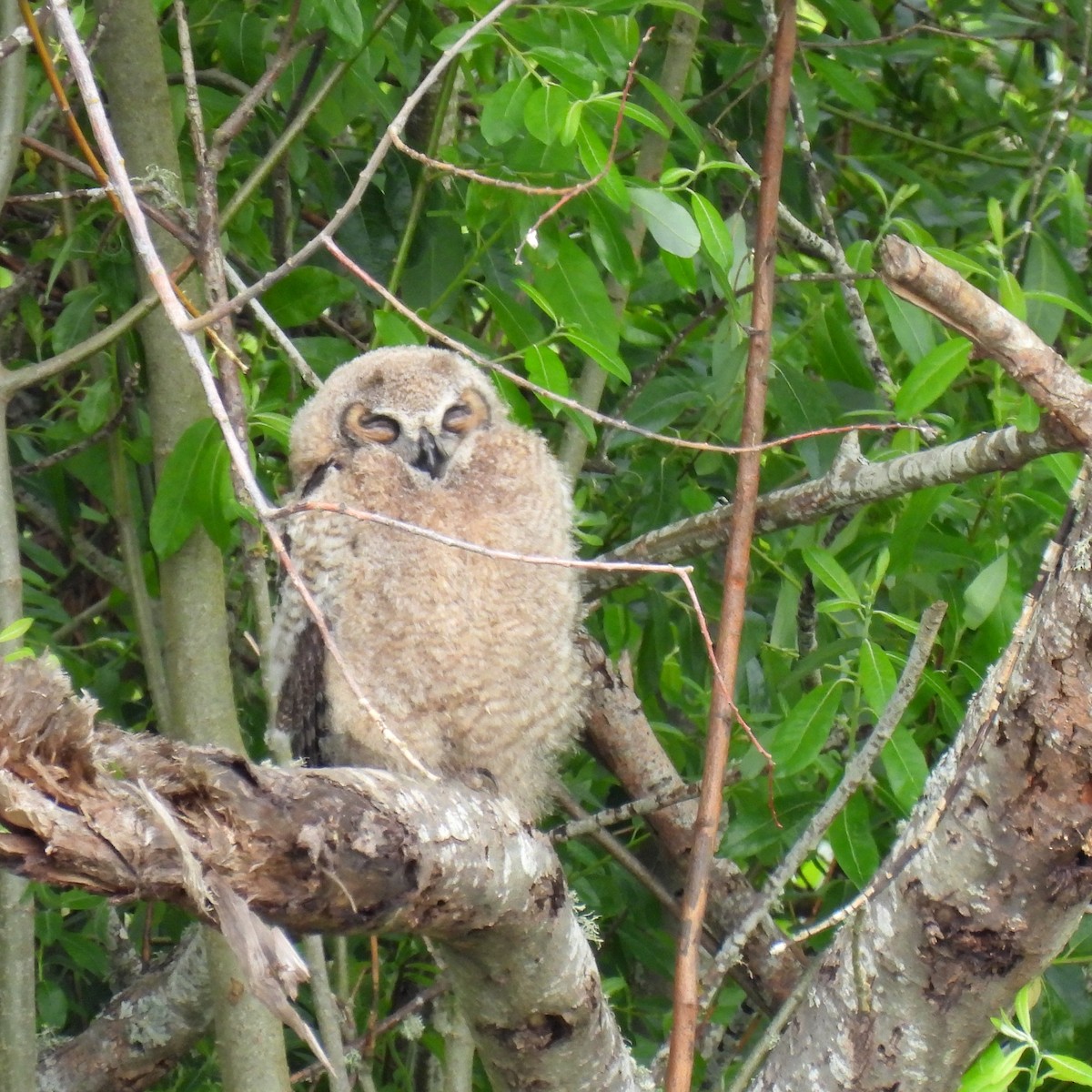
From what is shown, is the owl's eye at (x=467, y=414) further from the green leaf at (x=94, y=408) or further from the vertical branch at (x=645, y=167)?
the green leaf at (x=94, y=408)

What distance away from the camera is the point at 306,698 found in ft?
9.33

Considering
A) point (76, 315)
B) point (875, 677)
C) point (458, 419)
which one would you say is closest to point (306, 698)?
point (458, 419)

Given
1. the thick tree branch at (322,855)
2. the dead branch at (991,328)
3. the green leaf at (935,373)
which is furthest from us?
the green leaf at (935,373)

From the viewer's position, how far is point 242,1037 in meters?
2.85

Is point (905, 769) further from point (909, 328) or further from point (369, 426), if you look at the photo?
point (369, 426)

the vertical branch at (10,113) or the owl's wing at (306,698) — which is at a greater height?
the vertical branch at (10,113)

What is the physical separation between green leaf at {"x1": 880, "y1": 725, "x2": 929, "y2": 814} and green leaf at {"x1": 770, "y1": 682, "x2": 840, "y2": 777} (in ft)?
0.38

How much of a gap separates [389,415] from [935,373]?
3.72 ft

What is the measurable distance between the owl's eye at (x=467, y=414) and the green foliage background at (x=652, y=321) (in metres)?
0.16

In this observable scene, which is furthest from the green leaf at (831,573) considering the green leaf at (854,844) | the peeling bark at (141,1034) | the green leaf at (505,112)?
the peeling bark at (141,1034)

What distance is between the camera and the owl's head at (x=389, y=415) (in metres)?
2.84

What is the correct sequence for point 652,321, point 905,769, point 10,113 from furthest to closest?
1. point 652,321
2. point 10,113
3. point 905,769

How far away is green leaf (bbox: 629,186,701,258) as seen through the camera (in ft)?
8.05

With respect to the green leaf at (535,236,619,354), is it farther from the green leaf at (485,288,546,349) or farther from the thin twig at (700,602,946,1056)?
the thin twig at (700,602,946,1056)
